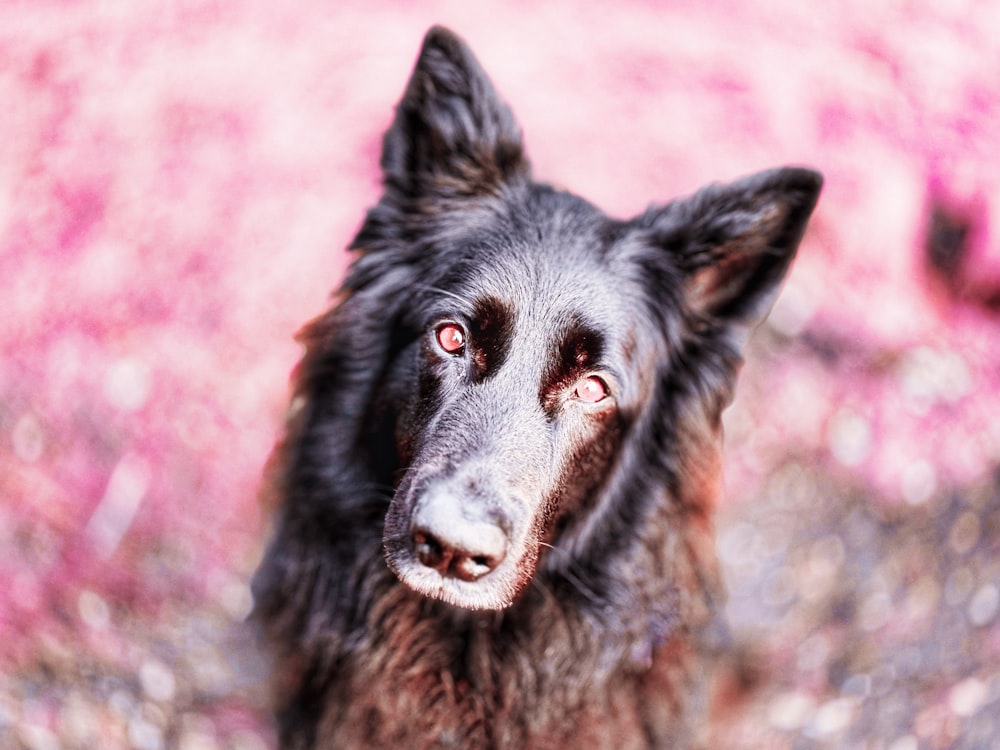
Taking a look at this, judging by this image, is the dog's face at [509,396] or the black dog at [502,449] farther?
the black dog at [502,449]

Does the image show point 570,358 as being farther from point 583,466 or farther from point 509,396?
point 583,466

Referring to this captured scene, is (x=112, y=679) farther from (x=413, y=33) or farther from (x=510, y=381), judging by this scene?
(x=413, y=33)

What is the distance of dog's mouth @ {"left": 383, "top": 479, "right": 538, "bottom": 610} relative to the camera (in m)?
1.77


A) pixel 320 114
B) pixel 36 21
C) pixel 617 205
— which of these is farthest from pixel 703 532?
pixel 36 21

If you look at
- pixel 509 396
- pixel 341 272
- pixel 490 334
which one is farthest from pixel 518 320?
pixel 341 272

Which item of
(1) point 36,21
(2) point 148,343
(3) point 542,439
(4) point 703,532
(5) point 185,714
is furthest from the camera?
(1) point 36,21

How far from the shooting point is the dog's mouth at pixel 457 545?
177 cm

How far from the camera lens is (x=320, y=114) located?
3977 mm

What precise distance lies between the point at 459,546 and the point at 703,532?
1.06 metres

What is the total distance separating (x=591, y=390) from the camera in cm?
211

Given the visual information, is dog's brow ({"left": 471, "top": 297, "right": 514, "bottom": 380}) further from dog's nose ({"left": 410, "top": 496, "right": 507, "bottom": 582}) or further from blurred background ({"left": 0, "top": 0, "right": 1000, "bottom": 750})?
blurred background ({"left": 0, "top": 0, "right": 1000, "bottom": 750})

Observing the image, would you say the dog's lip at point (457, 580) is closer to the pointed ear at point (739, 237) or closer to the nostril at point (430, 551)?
the nostril at point (430, 551)

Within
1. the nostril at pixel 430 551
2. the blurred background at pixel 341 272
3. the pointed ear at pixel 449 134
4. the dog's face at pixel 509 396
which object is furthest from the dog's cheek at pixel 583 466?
the blurred background at pixel 341 272

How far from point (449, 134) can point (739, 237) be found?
0.87 m
